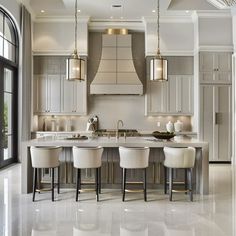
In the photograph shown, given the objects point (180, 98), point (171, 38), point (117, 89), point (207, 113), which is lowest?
point (207, 113)

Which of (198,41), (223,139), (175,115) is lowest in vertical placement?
(223,139)

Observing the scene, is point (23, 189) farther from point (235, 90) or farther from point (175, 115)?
point (235, 90)

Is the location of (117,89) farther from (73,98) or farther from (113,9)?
(113,9)

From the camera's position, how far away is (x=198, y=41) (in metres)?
8.32

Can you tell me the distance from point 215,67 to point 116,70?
2815 mm

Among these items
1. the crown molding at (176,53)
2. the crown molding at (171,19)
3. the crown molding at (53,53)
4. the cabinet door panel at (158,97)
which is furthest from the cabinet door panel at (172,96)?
the crown molding at (53,53)

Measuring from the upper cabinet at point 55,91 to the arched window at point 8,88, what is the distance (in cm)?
71

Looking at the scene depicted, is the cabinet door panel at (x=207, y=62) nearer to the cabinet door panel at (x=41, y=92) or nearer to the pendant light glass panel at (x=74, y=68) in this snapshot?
the pendant light glass panel at (x=74, y=68)

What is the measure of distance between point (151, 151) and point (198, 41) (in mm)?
4391

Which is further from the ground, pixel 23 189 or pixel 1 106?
pixel 1 106

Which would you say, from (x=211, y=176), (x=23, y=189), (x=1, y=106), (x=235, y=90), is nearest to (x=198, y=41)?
(x=235, y=90)

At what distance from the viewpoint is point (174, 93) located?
862 centimetres

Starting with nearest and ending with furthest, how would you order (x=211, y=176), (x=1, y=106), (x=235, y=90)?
(x=211, y=176), (x=1, y=106), (x=235, y=90)

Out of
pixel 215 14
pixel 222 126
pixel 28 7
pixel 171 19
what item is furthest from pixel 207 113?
pixel 28 7
